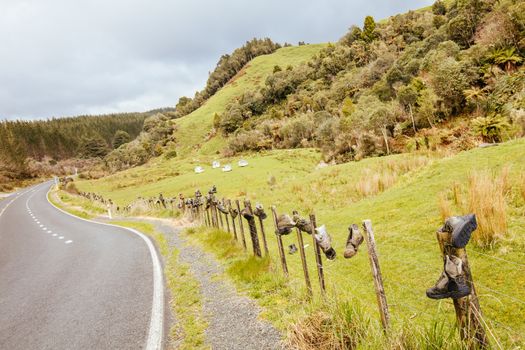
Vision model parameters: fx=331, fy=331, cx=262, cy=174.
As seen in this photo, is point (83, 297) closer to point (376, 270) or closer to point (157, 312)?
point (157, 312)

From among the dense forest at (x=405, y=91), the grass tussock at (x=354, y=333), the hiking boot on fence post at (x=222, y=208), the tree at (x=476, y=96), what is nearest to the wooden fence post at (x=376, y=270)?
the grass tussock at (x=354, y=333)

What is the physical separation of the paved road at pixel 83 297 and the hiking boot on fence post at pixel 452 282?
3.97 meters

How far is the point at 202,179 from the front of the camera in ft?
142

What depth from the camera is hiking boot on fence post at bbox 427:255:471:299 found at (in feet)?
9.09

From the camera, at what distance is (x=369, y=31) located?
8956 cm

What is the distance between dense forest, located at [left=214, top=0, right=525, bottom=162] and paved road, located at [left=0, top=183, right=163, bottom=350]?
21.8 m

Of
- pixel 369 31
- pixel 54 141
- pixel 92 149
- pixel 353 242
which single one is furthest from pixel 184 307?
pixel 54 141

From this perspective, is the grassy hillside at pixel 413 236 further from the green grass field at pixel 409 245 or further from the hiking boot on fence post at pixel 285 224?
the hiking boot on fence post at pixel 285 224

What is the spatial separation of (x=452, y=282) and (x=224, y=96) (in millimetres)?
124379

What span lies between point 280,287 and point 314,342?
2240mm

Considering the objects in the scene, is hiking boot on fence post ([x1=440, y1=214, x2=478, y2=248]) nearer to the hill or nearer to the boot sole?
the boot sole

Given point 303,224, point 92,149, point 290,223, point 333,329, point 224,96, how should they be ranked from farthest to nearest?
1. point 92,149
2. point 224,96
3. point 290,223
4. point 303,224
5. point 333,329

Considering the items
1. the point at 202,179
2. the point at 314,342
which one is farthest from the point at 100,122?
the point at 314,342

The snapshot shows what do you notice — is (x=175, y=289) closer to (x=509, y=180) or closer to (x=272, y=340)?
(x=272, y=340)
